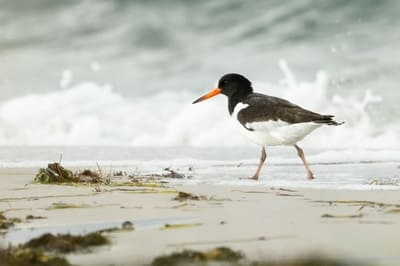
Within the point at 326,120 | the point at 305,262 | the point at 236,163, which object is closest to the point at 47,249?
the point at 305,262

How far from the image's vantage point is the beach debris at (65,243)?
405cm

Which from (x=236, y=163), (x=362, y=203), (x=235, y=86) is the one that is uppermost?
(x=235, y=86)

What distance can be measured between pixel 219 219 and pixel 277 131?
4431 mm

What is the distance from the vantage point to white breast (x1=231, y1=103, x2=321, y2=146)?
9.36 m

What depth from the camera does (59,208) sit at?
231 inches

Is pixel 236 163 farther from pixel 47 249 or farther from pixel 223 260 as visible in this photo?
pixel 223 260

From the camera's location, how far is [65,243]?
408 cm

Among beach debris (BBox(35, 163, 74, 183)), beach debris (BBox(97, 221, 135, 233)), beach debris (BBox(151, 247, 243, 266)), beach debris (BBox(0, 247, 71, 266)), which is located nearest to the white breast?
beach debris (BBox(35, 163, 74, 183))

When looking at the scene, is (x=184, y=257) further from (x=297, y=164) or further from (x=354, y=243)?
(x=297, y=164)

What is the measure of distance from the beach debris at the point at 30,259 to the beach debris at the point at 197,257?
0.54 metres

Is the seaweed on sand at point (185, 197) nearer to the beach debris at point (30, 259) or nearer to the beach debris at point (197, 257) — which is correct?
the beach debris at point (197, 257)

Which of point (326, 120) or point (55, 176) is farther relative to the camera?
point (326, 120)

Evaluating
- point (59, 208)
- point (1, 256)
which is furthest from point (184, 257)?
point (59, 208)

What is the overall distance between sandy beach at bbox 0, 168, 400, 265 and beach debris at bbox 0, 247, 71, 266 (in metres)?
0.10
